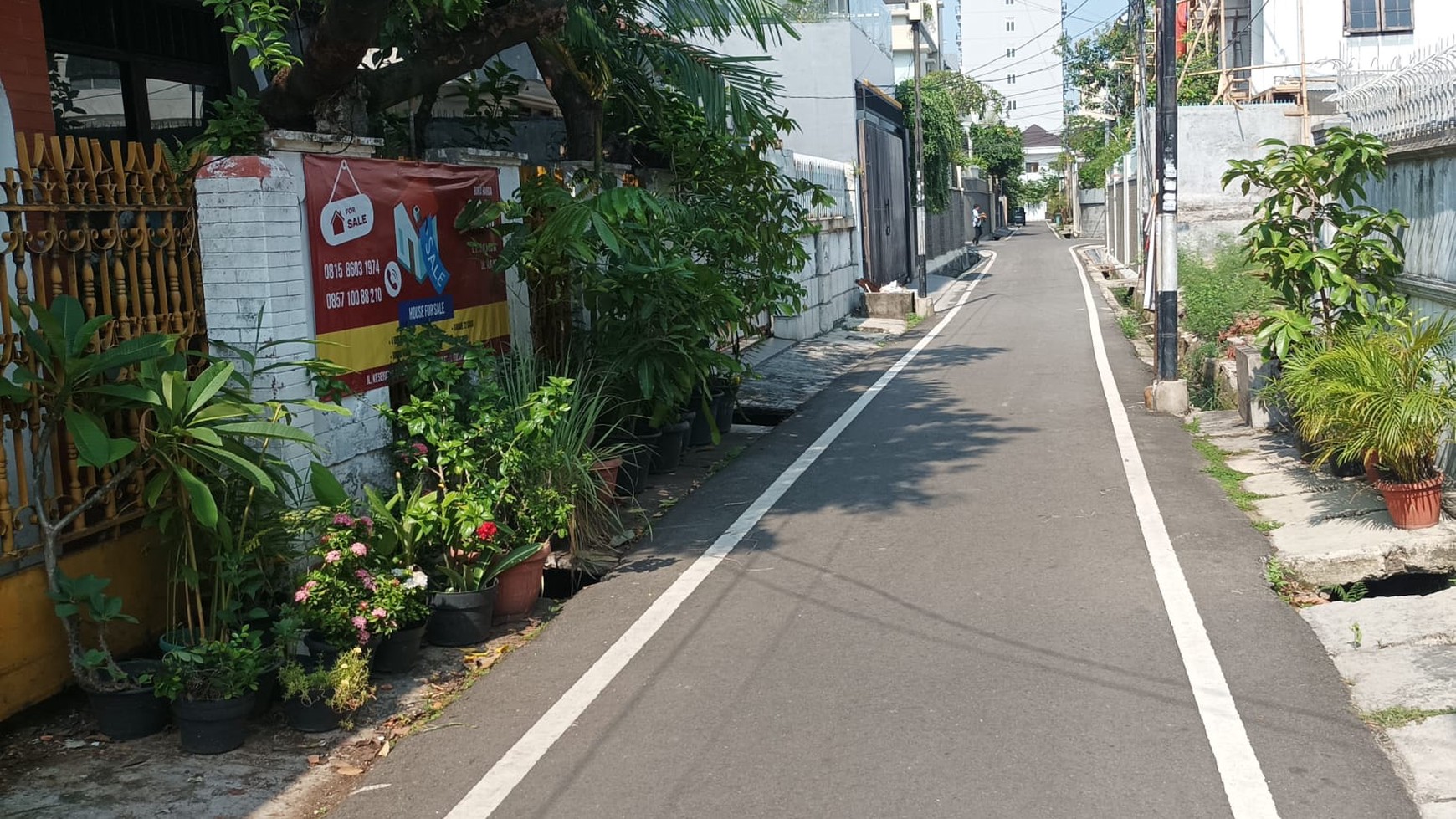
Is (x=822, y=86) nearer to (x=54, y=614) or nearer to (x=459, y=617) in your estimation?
(x=459, y=617)

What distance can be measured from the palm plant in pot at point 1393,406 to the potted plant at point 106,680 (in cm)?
675

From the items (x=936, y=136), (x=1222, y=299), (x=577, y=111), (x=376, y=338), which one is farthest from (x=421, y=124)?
(x=936, y=136)

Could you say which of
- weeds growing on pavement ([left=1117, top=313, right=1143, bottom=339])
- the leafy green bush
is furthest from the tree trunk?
weeds growing on pavement ([left=1117, top=313, right=1143, bottom=339])

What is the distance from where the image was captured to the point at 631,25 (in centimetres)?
1189

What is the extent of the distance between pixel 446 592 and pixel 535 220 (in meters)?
3.98

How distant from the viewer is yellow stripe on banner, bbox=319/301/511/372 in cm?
746

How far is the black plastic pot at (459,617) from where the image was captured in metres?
6.84

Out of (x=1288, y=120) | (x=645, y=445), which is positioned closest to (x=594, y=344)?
(x=645, y=445)

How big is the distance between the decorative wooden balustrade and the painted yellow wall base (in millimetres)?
115

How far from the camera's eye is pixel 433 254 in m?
8.80

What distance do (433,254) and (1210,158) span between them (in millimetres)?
19109

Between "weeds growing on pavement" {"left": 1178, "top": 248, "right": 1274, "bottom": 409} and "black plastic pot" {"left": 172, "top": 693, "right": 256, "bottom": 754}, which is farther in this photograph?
"weeds growing on pavement" {"left": 1178, "top": 248, "right": 1274, "bottom": 409}

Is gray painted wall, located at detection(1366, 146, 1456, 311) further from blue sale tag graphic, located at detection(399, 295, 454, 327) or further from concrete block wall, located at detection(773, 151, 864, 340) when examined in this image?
concrete block wall, located at detection(773, 151, 864, 340)

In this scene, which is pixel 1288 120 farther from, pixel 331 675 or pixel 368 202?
pixel 331 675
